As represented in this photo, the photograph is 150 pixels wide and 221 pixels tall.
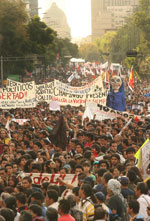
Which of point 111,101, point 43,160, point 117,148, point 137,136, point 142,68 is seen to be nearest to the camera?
point 43,160

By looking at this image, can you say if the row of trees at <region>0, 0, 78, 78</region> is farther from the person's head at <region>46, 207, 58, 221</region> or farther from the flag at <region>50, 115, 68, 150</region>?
the person's head at <region>46, 207, 58, 221</region>

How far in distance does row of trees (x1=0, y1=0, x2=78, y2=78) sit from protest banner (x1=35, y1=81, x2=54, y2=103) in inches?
1030

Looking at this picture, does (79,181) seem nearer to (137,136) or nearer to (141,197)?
(141,197)

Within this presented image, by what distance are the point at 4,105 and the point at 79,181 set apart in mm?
14555

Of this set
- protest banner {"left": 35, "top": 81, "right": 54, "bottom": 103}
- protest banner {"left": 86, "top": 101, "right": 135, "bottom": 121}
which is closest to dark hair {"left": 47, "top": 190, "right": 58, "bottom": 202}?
protest banner {"left": 86, "top": 101, "right": 135, "bottom": 121}

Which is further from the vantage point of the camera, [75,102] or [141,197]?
[75,102]

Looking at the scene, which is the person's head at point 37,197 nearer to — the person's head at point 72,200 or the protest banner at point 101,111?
the person's head at point 72,200

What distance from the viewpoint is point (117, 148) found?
14.4m

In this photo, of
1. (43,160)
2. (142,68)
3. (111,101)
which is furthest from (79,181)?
(142,68)

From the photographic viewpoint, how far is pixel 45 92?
25.3 meters

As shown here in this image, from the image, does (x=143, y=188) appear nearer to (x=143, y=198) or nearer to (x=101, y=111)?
(x=143, y=198)

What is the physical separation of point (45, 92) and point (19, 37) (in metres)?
30.5

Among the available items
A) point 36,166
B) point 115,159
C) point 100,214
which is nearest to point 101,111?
point 115,159

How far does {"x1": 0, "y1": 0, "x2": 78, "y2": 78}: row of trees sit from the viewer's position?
171ft
